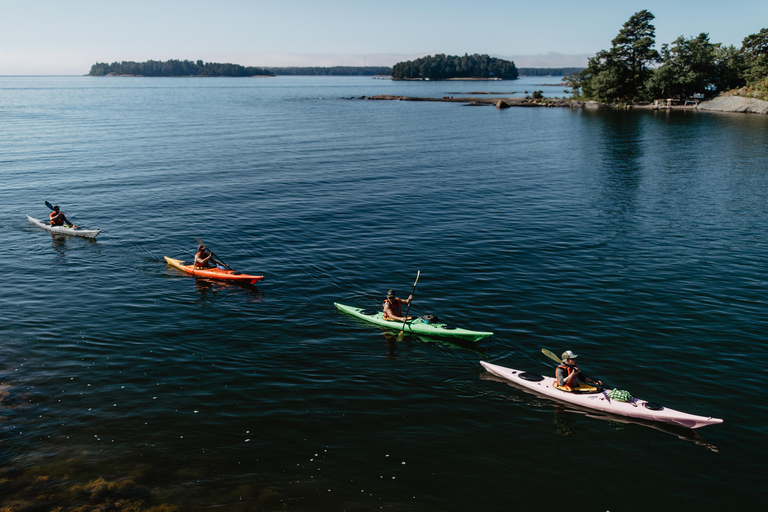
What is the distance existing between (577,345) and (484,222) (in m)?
21.2

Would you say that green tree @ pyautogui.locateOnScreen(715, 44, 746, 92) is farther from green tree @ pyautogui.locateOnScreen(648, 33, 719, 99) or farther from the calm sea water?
the calm sea water

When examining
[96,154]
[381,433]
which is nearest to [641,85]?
[96,154]

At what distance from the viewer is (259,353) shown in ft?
79.0

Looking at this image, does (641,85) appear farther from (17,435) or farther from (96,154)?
(17,435)

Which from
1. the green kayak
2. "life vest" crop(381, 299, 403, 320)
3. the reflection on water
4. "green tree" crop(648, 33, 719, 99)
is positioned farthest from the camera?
"green tree" crop(648, 33, 719, 99)

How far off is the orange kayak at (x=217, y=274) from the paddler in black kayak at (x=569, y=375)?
17.8 meters

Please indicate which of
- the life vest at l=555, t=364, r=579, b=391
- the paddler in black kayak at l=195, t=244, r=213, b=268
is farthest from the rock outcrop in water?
the paddler in black kayak at l=195, t=244, r=213, b=268

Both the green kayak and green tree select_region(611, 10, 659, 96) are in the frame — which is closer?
the green kayak

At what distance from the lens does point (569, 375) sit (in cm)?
2038

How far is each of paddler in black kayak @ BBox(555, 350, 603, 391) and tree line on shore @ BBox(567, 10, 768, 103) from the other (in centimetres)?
13871

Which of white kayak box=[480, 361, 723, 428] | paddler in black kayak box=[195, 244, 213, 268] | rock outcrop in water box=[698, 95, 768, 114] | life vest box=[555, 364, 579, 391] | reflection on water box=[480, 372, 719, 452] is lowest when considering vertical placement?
reflection on water box=[480, 372, 719, 452]

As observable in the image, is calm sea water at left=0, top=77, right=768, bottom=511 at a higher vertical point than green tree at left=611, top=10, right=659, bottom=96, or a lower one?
lower

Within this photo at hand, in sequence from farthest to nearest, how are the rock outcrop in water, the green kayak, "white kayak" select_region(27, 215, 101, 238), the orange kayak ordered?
the rock outcrop in water
"white kayak" select_region(27, 215, 101, 238)
the orange kayak
the green kayak

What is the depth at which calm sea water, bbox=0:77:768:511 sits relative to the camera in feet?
54.5
